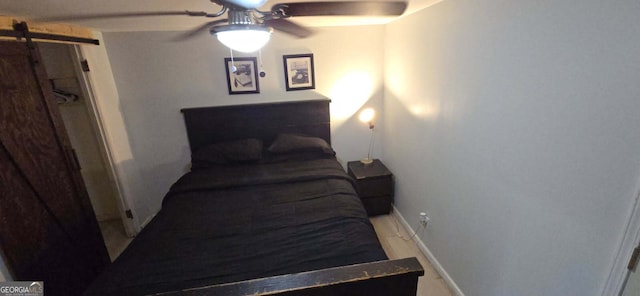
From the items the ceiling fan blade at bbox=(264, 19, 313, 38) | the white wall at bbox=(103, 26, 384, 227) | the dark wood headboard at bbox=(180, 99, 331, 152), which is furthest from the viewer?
the dark wood headboard at bbox=(180, 99, 331, 152)

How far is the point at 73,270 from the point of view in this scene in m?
1.87

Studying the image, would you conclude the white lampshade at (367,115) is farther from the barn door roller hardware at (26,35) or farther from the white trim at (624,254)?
the barn door roller hardware at (26,35)

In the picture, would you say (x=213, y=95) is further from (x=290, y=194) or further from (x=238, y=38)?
(x=238, y=38)

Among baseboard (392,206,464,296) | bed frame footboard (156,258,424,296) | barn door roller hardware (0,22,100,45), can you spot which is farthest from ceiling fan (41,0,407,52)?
baseboard (392,206,464,296)

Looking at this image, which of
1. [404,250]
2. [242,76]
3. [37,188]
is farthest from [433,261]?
[37,188]

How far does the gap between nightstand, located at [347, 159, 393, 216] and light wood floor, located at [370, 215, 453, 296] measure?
0.14 meters

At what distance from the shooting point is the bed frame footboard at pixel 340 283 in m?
1.04

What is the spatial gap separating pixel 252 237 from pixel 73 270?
1.39 m

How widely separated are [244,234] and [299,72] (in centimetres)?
185

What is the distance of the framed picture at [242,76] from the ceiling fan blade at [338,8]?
138 centimetres

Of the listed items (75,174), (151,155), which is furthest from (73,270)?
(151,155)

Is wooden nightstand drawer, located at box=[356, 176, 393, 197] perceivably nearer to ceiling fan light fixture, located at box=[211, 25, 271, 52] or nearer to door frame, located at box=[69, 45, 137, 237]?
ceiling fan light fixture, located at box=[211, 25, 271, 52]

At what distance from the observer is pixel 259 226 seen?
66.8 inches

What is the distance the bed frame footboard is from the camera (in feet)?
3.43
